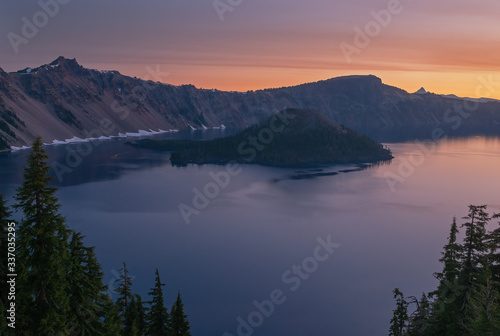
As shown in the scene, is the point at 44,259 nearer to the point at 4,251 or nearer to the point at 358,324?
the point at 4,251

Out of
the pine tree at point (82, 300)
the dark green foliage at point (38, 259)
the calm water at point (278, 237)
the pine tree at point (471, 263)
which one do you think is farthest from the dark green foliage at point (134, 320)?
the pine tree at point (471, 263)

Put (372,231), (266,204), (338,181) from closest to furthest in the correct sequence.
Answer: (372,231) < (266,204) < (338,181)

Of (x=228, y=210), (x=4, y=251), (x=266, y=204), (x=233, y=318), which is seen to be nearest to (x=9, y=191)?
(x=228, y=210)

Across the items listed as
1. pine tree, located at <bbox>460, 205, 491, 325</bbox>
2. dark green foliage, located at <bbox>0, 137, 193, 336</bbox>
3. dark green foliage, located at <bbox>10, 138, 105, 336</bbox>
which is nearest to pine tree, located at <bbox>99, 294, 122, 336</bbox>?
dark green foliage, located at <bbox>0, 137, 193, 336</bbox>

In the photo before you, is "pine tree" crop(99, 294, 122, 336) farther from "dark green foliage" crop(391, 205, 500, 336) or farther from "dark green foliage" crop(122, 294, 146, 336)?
"dark green foliage" crop(391, 205, 500, 336)

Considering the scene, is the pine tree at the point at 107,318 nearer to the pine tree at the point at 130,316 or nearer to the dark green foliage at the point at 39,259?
the dark green foliage at the point at 39,259

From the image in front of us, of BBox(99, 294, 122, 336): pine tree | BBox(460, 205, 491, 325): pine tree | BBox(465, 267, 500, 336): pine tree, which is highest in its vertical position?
BBox(460, 205, 491, 325): pine tree

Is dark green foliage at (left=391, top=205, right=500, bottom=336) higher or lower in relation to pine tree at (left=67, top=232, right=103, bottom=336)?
higher
